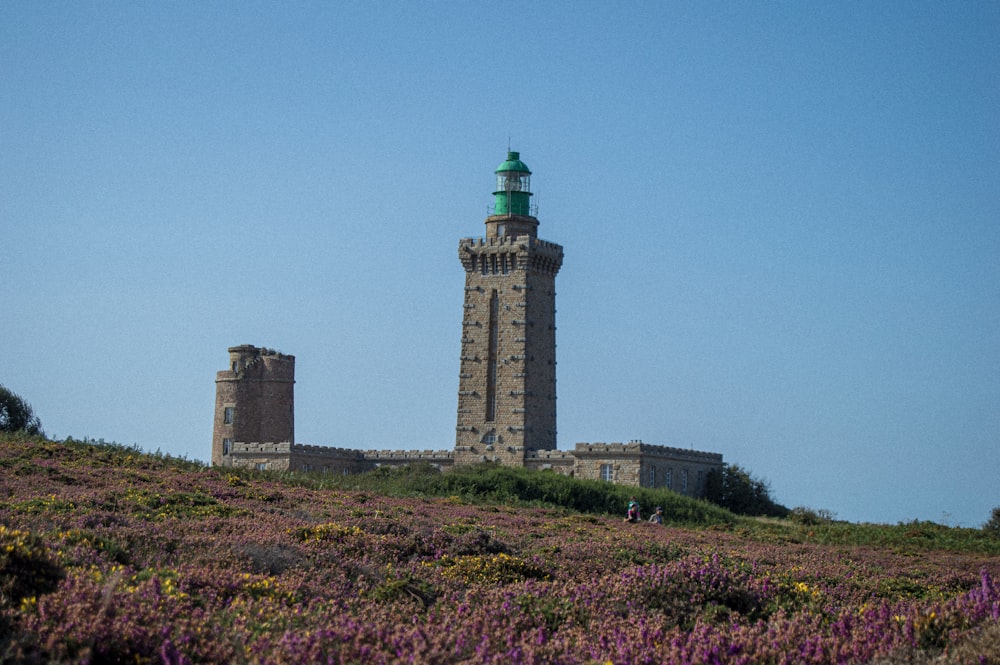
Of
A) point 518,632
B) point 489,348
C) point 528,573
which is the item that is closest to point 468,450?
point 489,348

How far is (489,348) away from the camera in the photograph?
212 ft

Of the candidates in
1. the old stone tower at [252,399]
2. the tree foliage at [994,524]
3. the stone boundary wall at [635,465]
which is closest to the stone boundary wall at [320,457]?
the old stone tower at [252,399]

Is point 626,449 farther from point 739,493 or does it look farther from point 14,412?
point 14,412

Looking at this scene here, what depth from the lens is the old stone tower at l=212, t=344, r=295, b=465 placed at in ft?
221

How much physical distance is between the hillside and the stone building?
31669 mm

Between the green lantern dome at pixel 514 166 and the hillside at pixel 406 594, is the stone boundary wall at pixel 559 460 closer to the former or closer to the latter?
the green lantern dome at pixel 514 166

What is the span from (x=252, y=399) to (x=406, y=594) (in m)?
53.1

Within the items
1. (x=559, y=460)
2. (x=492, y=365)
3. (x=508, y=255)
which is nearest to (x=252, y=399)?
(x=492, y=365)

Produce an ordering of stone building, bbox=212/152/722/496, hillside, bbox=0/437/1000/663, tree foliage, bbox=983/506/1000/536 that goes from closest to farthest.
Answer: hillside, bbox=0/437/1000/663 → tree foliage, bbox=983/506/1000/536 → stone building, bbox=212/152/722/496

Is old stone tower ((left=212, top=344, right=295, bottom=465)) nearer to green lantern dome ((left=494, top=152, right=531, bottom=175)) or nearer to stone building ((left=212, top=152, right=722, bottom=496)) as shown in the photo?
stone building ((left=212, top=152, right=722, bottom=496))

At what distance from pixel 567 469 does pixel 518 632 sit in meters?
46.9

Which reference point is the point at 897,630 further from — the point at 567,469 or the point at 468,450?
the point at 468,450

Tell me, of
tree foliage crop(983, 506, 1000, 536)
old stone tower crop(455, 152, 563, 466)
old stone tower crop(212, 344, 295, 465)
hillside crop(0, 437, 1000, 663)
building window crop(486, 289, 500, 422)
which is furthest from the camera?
old stone tower crop(212, 344, 295, 465)

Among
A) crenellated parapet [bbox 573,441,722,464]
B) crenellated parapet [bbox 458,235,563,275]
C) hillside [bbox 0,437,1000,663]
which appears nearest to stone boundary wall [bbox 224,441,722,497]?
crenellated parapet [bbox 573,441,722,464]
